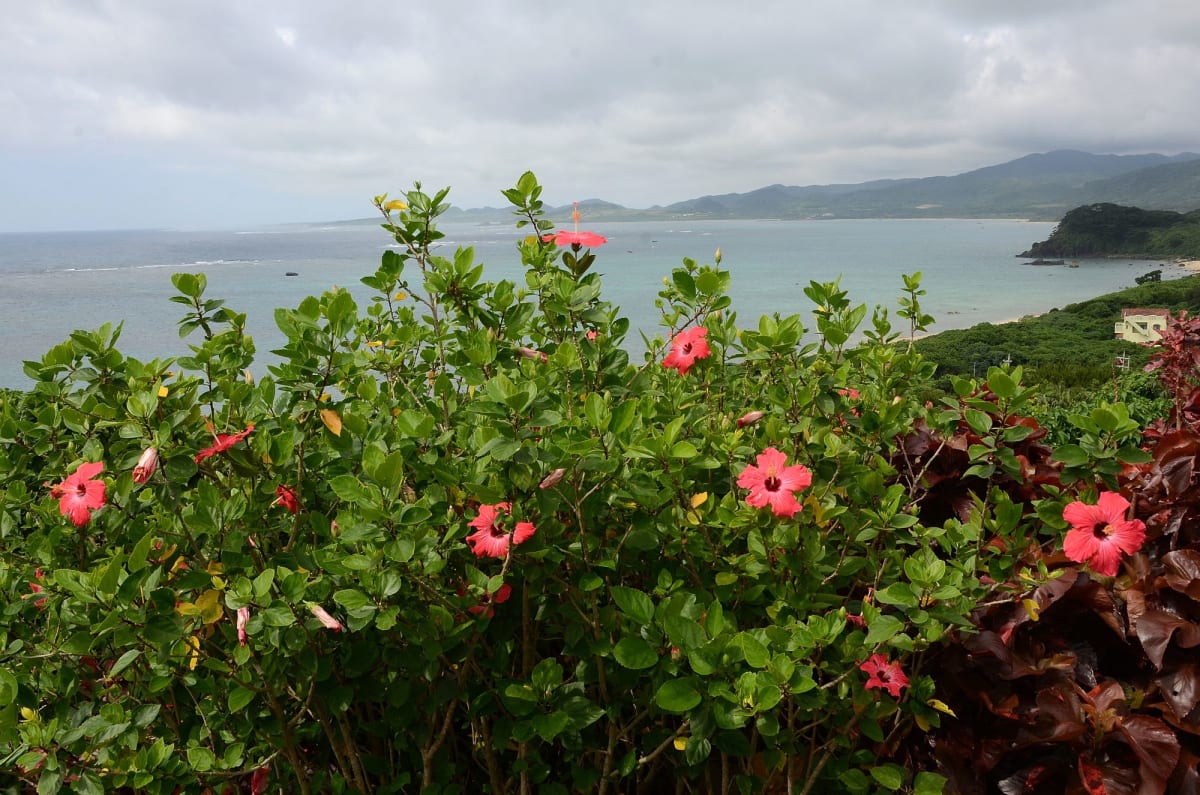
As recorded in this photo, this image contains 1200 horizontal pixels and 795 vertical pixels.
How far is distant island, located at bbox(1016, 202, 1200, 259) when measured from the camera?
70938 mm

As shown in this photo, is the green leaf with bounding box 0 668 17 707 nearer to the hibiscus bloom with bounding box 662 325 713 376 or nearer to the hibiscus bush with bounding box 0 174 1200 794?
the hibiscus bush with bounding box 0 174 1200 794

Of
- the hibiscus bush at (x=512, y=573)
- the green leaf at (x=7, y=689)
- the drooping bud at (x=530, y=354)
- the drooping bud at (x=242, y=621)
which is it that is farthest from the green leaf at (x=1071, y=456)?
the green leaf at (x=7, y=689)

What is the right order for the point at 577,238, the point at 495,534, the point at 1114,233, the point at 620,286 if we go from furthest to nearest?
the point at 1114,233 → the point at 620,286 → the point at 577,238 → the point at 495,534

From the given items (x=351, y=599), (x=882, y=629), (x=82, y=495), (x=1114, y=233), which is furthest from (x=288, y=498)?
(x=1114, y=233)

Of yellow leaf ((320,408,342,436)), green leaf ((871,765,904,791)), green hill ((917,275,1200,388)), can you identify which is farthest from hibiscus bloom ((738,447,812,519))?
green hill ((917,275,1200,388))

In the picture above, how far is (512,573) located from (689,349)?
0.81 meters

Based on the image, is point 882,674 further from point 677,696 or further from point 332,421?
point 332,421

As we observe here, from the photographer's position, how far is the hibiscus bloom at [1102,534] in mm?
1282

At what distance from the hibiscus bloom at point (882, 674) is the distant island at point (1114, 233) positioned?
8308cm

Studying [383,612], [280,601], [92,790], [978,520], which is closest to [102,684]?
[92,790]

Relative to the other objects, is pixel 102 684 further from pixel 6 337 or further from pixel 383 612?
pixel 6 337

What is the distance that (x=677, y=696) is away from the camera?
116cm

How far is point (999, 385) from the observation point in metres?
1.49

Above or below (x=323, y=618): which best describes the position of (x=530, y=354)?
above
